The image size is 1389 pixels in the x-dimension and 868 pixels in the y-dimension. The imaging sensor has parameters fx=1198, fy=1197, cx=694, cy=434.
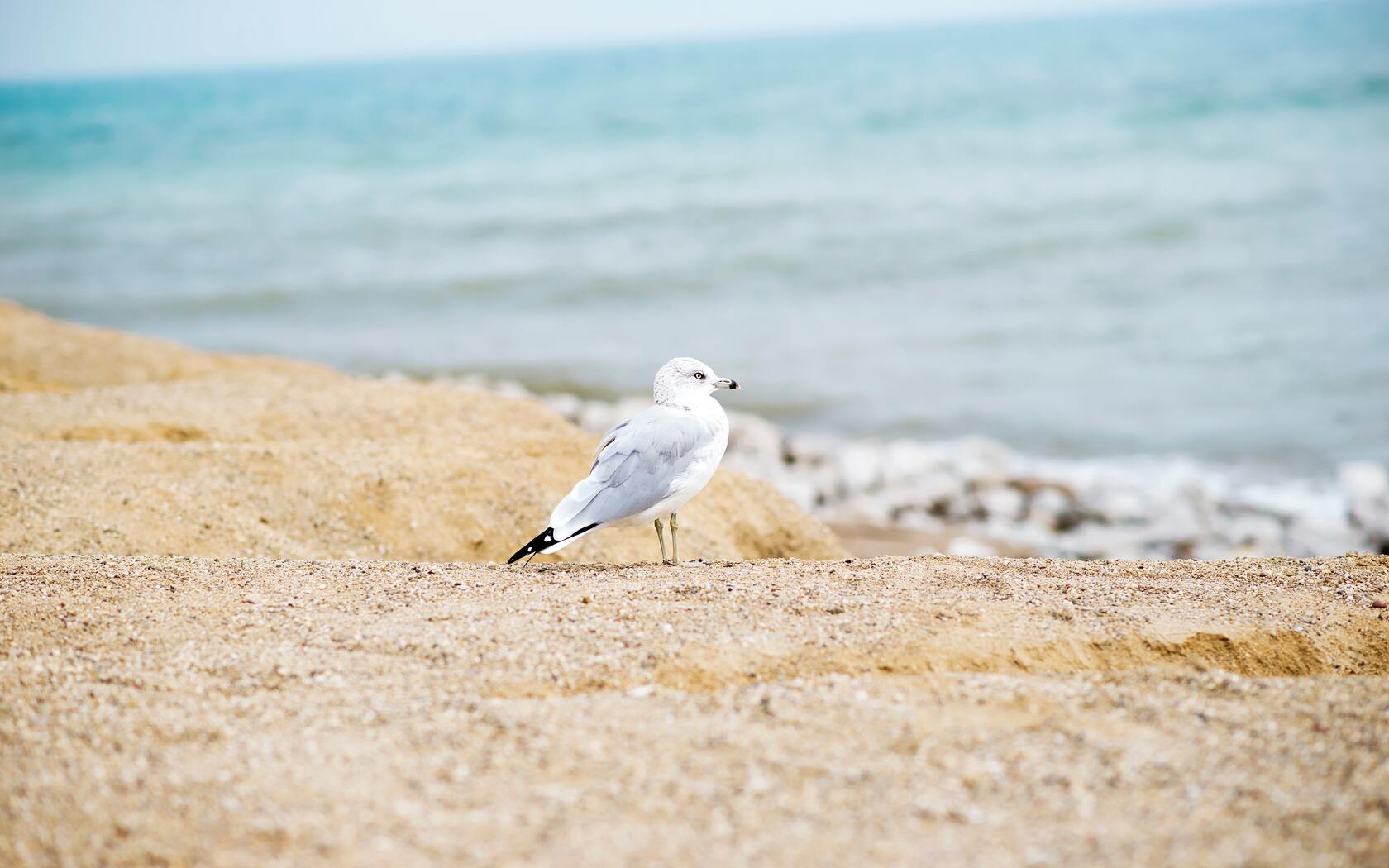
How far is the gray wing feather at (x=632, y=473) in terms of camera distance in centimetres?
407

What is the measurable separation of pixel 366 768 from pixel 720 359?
9837 mm

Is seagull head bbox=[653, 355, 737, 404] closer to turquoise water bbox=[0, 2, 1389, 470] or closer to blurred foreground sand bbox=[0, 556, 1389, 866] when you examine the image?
blurred foreground sand bbox=[0, 556, 1389, 866]

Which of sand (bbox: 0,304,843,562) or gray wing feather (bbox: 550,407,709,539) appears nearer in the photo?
gray wing feather (bbox: 550,407,709,539)

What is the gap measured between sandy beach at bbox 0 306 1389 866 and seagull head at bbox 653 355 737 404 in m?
0.66

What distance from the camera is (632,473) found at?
414cm

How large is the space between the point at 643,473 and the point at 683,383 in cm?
48

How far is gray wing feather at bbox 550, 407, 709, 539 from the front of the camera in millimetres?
4066

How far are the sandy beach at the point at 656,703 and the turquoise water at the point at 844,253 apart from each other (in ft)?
20.8

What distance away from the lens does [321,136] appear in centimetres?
3466

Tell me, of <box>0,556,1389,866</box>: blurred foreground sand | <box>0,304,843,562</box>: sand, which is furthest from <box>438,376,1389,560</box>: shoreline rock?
<box>0,556,1389,866</box>: blurred foreground sand

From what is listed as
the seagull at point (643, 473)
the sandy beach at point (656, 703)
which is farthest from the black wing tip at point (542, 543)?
the sandy beach at point (656, 703)

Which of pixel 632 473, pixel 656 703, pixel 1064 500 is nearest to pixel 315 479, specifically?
pixel 632 473

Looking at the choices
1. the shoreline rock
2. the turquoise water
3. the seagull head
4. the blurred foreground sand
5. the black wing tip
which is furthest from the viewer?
the turquoise water

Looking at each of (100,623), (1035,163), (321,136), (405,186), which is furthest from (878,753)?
(321,136)
